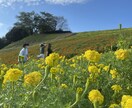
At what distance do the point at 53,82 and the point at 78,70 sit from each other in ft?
3.79

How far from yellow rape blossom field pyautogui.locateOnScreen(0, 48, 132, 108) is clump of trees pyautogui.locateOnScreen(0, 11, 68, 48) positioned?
68.2 m

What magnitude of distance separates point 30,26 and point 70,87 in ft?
246

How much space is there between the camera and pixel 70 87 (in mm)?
4379

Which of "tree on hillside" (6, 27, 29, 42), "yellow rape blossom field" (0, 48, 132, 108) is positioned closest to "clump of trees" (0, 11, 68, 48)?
"tree on hillside" (6, 27, 29, 42)

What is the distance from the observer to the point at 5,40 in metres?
74.7

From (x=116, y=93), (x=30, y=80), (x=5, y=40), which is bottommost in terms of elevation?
(x=5, y=40)

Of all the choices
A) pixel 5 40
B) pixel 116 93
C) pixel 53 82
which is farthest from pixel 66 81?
pixel 5 40

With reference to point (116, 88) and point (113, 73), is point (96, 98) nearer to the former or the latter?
point (116, 88)

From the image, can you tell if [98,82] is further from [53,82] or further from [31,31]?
[31,31]

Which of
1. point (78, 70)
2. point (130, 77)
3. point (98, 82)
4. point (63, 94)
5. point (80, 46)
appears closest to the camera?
point (63, 94)

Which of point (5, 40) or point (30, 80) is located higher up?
point (30, 80)

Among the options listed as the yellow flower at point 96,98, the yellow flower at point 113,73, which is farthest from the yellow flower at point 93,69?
the yellow flower at point 96,98

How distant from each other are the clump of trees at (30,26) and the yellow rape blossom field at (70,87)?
68247mm

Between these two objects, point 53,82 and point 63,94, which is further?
point 53,82
